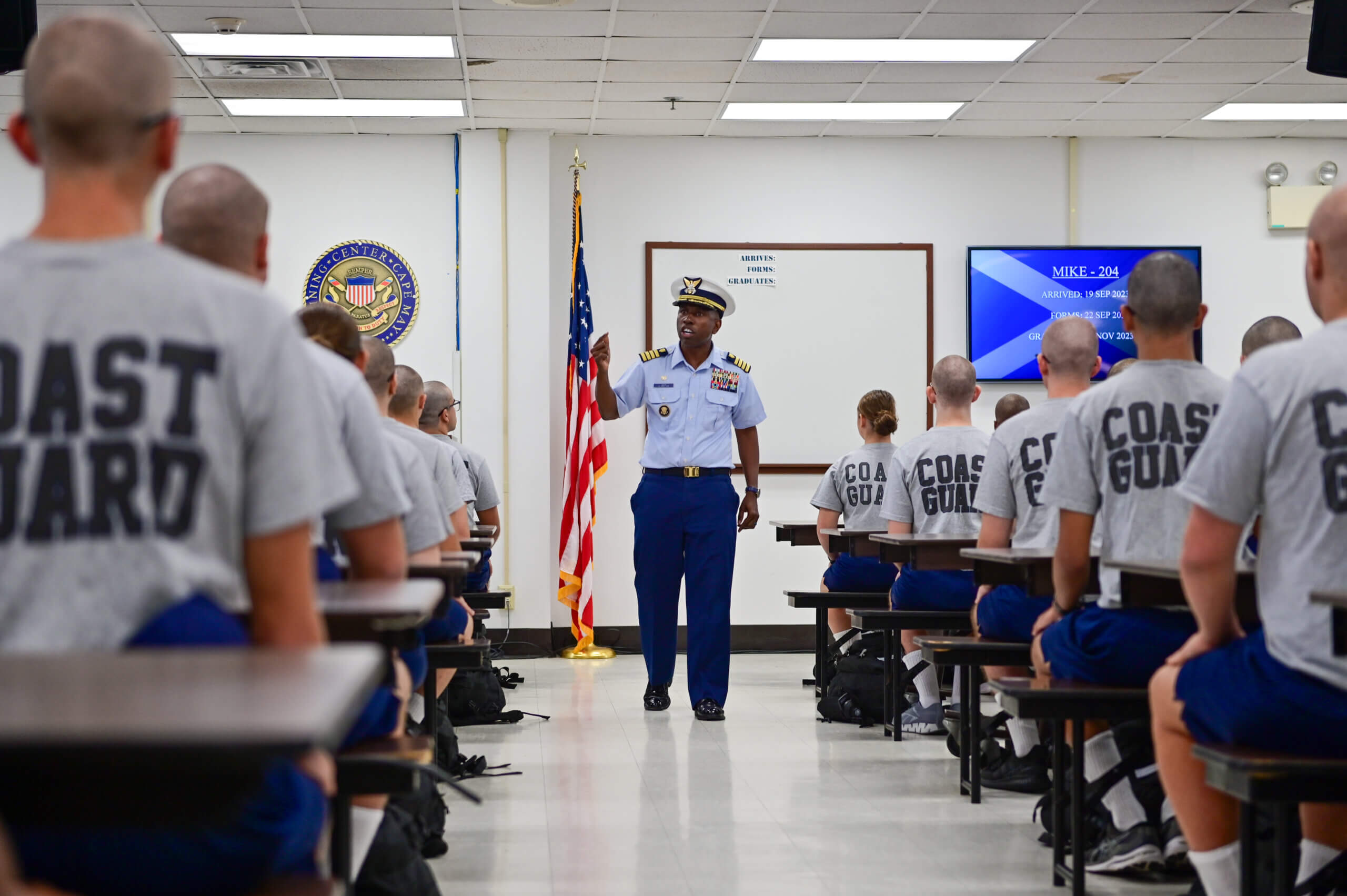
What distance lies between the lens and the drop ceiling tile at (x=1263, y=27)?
6.06 m

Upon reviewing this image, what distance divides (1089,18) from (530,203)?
3.39m

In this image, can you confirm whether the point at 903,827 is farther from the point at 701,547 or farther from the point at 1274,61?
the point at 1274,61

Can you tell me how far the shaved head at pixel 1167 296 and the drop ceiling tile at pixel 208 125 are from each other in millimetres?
6023

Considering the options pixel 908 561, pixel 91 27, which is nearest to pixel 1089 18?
pixel 908 561

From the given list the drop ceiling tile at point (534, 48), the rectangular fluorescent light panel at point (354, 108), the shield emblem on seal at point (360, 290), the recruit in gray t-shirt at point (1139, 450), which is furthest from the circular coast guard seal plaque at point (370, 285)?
the recruit in gray t-shirt at point (1139, 450)

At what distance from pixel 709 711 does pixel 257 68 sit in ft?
12.6

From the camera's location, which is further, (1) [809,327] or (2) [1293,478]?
(1) [809,327]

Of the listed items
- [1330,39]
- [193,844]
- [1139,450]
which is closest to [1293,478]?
[1139,450]

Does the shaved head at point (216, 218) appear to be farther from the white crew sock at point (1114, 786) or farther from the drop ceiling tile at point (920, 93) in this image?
the drop ceiling tile at point (920, 93)

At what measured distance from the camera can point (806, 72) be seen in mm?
6910

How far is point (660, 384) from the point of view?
244 inches

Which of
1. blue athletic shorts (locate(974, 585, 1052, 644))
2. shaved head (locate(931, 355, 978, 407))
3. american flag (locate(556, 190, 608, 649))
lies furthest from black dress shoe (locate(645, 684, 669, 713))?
blue athletic shorts (locate(974, 585, 1052, 644))

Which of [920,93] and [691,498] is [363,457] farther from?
[920,93]

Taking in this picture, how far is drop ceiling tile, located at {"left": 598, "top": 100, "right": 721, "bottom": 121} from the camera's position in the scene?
297 inches
